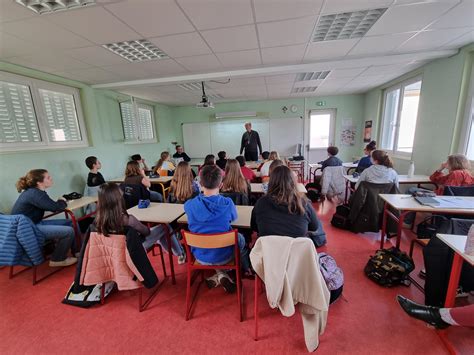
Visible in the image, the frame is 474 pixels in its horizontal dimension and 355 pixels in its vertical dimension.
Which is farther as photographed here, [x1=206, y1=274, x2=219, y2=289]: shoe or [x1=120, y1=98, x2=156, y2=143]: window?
[x1=120, y1=98, x2=156, y2=143]: window

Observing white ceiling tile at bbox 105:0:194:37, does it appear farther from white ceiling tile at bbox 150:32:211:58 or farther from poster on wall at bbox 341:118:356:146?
poster on wall at bbox 341:118:356:146

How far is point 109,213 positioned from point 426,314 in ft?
8.57

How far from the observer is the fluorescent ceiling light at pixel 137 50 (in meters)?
2.62

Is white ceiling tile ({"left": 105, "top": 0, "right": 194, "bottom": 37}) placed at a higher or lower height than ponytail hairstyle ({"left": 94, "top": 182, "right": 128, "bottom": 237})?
higher

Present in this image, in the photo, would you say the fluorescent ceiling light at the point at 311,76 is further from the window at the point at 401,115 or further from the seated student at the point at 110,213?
the seated student at the point at 110,213

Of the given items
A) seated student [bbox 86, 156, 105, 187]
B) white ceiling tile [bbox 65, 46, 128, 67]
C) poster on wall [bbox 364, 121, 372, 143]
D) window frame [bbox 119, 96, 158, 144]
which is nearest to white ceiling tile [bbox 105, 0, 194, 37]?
white ceiling tile [bbox 65, 46, 128, 67]

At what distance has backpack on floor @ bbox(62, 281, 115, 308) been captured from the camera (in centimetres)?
194

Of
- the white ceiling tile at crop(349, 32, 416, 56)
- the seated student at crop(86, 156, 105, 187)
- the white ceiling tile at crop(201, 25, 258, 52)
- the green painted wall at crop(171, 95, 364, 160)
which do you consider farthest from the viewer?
the green painted wall at crop(171, 95, 364, 160)

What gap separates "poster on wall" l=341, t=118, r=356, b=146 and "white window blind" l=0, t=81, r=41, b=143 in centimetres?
767

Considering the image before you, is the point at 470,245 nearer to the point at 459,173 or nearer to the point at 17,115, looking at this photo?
the point at 459,173

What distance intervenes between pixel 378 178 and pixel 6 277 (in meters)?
4.85

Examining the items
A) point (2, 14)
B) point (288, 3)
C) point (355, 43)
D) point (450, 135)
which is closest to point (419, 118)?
point (450, 135)

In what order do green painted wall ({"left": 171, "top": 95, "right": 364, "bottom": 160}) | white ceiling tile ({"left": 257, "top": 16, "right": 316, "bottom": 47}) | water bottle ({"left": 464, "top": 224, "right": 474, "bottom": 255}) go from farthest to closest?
green painted wall ({"left": 171, "top": 95, "right": 364, "bottom": 160}) → white ceiling tile ({"left": 257, "top": 16, "right": 316, "bottom": 47}) → water bottle ({"left": 464, "top": 224, "right": 474, "bottom": 255})

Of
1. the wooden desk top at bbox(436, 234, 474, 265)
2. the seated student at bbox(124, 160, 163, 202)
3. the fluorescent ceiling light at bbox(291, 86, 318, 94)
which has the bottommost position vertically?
the wooden desk top at bbox(436, 234, 474, 265)
